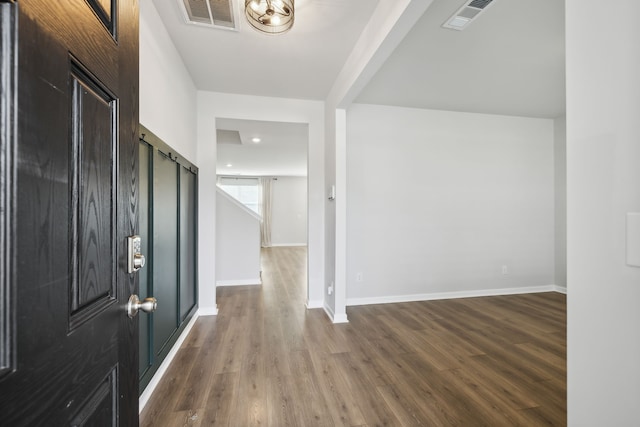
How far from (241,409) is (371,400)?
783 mm

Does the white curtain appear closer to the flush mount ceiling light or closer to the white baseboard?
the white baseboard

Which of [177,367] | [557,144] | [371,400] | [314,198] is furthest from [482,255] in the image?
[177,367]

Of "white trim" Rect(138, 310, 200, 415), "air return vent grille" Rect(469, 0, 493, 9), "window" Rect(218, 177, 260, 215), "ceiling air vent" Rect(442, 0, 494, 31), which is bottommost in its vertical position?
"white trim" Rect(138, 310, 200, 415)

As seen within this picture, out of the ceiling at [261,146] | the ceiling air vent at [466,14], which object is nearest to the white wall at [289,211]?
the ceiling at [261,146]

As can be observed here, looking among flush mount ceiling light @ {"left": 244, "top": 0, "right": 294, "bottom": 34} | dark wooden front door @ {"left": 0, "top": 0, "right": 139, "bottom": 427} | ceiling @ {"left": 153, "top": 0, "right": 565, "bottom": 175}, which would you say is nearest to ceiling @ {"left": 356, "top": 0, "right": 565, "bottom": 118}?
ceiling @ {"left": 153, "top": 0, "right": 565, "bottom": 175}

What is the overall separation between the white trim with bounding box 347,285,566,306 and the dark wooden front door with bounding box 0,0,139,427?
2993 mm

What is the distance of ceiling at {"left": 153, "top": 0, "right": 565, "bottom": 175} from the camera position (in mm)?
1913

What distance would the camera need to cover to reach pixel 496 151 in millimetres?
3875

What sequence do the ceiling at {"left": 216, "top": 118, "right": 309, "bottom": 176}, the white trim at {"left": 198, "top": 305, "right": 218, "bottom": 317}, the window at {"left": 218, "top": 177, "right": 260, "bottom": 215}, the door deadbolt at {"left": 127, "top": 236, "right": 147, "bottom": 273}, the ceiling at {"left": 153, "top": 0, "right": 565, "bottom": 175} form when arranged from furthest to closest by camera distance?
1. the window at {"left": 218, "top": 177, "right": 260, "bottom": 215}
2. the ceiling at {"left": 216, "top": 118, "right": 309, "bottom": 176}
3. the white trim at {"left": 198, "top": 305, "right": 218, "bottom": 317}
4. the ceiling at {"left": 153, "top": 0, "right": 565, "bottom": 175}
5. the door deadbolt at {"left": 127, "top": 236, "right": 147, "bottom": 273}

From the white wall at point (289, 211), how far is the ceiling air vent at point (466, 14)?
7991 mm

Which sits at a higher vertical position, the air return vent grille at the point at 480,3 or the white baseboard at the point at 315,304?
the air return vent grille at the point at 480,3

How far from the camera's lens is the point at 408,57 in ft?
7.89

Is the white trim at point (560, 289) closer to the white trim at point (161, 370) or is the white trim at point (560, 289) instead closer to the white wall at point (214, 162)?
the white wall at point (214, 162)

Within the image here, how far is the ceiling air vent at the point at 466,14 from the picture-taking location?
5.74 ft
